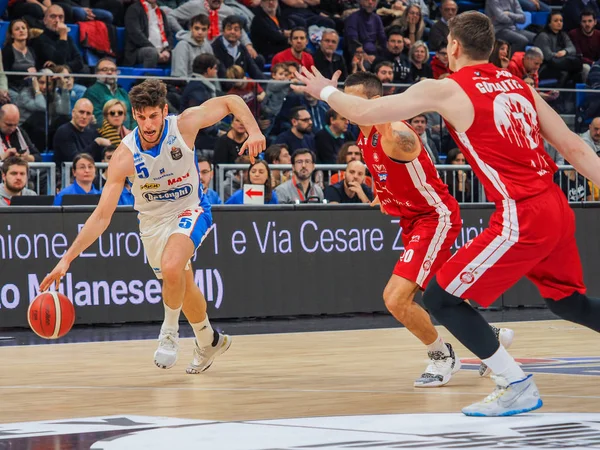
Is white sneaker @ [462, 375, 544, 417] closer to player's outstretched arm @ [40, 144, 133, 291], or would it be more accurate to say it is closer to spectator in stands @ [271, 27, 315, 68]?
player's outstretched arm @ [40, 144, 133, 291]

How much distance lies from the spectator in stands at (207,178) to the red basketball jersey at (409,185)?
17.6 feet

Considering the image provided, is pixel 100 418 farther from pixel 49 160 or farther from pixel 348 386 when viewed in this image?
pixel 49 160

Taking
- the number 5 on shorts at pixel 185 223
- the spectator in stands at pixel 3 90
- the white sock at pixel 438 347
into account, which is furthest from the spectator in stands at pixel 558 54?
the white sock at pixel 438 347

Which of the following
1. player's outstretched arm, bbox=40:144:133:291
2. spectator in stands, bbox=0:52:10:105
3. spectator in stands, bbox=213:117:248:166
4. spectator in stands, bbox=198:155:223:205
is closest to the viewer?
player's outstretched arm, bbox=40:144:133:291

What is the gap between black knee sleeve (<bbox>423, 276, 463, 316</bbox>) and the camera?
240 inches

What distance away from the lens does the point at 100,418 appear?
6.24 metres

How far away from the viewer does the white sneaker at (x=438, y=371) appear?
7.64 m

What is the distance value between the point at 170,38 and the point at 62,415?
457 inches

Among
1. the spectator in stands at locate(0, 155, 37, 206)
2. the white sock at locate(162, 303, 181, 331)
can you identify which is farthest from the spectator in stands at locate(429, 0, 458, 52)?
the white sock at locate(162, 303, 181, 331)

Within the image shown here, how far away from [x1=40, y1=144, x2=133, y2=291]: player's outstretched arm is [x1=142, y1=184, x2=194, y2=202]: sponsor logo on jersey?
0.90ft

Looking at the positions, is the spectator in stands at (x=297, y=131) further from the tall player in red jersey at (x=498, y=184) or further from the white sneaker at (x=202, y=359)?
the tall player in red jersey at (x=498, y=184)

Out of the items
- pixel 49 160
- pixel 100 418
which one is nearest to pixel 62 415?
pixel 100 418

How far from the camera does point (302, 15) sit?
19219 millimetres

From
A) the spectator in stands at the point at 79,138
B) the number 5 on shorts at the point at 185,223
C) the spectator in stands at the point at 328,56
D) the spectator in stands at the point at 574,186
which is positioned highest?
the number 5 on shorts at the point at 185,223
